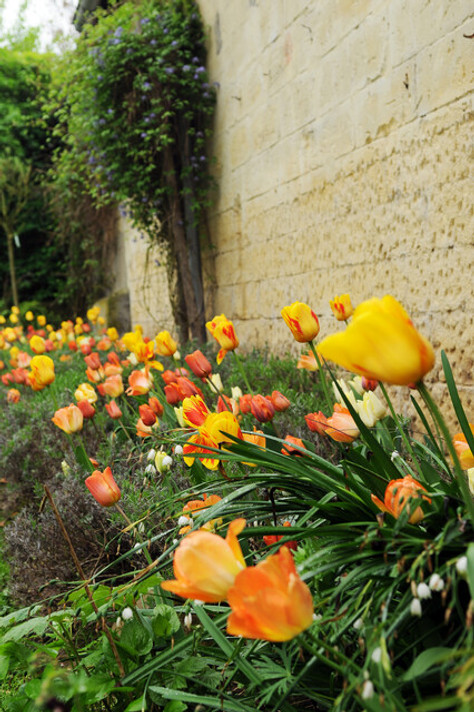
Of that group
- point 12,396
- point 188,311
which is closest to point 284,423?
point 12,396

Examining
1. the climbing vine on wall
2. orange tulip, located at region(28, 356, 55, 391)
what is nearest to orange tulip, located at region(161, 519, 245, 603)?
orange tulip, located at region(28, 356, 55, 391)

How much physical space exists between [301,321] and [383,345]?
33.3 inches

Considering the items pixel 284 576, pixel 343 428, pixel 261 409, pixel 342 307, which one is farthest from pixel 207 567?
pixel 342 307

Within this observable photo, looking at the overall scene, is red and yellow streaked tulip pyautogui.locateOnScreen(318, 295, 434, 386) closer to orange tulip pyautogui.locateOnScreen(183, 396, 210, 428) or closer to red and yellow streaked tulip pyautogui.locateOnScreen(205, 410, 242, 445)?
red and yellow streaked tulip pyautogui.locateOnScreen(205, 410, 242, 445)

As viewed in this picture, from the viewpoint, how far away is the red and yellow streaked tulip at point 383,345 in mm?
846

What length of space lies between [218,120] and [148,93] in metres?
0.79

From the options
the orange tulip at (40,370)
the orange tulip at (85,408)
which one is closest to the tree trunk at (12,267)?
the orange tulip at (40,370)

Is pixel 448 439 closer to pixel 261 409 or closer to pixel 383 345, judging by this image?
pixel 383 345

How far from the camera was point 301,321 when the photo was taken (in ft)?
5.56

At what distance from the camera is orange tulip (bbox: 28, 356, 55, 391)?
111 inches

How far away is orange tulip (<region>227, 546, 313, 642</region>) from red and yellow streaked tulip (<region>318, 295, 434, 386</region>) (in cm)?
28

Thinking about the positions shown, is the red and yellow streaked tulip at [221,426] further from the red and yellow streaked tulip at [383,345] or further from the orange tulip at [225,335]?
the orange tulip at [225,335]

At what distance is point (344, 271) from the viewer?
12.6ft

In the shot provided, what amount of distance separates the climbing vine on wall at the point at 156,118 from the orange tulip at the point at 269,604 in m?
5.57
